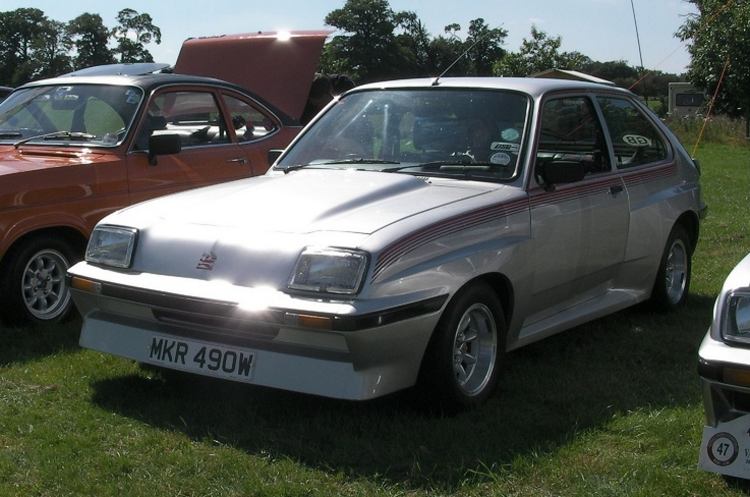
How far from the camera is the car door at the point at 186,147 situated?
271 inches

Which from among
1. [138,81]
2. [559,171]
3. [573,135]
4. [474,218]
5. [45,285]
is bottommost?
[45,285]

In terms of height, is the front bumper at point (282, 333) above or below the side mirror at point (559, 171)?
below

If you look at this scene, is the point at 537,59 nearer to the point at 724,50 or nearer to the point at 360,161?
the point at 724,50

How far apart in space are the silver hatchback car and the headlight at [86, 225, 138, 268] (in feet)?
0.03

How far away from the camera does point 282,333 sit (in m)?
4.22

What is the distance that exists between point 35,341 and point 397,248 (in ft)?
8.92

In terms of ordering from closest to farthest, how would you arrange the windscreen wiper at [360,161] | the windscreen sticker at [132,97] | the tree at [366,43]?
the windscreen wiper at [360,161] → the windscreen sticker at [132,97] → the tree at [366,43]

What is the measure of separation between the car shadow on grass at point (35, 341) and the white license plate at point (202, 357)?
1.39 meters

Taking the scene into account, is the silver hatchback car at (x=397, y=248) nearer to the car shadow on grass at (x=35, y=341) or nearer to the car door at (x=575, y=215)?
the car door at (x=575, y=215)

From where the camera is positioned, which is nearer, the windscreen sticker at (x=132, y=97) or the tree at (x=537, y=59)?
the windscreen sticker at (x=132, y=97)

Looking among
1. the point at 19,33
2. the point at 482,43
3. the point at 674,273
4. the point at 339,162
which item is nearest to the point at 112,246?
the point at 339,162

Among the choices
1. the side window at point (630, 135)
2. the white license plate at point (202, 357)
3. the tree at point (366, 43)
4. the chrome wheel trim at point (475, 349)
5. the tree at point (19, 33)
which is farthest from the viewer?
the tree at point (19, 33)

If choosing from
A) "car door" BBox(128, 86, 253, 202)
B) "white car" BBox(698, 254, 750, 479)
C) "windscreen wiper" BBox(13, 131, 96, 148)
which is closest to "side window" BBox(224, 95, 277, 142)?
"car door" BBox(128, 86, 253, 202)

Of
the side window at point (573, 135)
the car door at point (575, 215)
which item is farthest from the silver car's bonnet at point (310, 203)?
the side window at point (573, 135)
